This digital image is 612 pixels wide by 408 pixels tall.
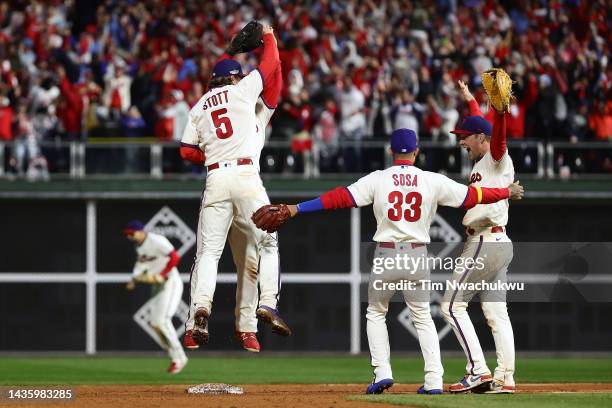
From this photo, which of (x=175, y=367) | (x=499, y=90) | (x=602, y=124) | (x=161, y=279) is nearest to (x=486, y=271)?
(x=499, y=90)

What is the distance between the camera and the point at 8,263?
885 inches

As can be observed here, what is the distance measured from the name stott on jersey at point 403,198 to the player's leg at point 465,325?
33.4 inches

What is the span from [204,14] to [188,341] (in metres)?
14.0

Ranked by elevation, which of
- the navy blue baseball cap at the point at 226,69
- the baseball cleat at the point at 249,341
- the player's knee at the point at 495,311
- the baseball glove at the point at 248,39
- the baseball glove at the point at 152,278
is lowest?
the baseball cleat at the point at 249,341

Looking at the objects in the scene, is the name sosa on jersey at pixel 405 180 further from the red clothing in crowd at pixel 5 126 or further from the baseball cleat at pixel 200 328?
the red clothing in crowd at pixel 5 126

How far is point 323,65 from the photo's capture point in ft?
73.3

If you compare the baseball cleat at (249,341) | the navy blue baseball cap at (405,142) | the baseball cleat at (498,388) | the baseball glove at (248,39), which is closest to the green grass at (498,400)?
the baseball cleat at (498,388)

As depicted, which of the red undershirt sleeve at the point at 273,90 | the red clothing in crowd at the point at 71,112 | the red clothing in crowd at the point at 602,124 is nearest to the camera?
the red undershirt sleeve at the point at 273,90

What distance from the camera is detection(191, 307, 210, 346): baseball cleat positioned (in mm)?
10711

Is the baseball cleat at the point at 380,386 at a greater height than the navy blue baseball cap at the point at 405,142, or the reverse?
the navy blue baseball cap at the point at 405,142

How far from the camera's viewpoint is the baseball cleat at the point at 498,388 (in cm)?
1225

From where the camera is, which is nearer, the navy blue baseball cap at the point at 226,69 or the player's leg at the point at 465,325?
the navy blue baseball cap at the point at 226,69

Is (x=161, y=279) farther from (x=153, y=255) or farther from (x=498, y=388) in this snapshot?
(x=498, y=388)

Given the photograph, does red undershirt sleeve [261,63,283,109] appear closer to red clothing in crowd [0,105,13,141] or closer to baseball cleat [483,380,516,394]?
baseball cleat [483,380,516,394]
